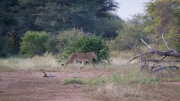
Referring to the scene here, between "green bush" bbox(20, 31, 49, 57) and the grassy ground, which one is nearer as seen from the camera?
the grassy ground

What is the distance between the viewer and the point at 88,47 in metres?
21.1

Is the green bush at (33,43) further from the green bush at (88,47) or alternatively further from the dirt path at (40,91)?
the dirt path at (40,91)

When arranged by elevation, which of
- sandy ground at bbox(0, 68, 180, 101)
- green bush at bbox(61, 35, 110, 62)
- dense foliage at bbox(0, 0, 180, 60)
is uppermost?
dense foliage at bbox(0, 0, 180, 60)

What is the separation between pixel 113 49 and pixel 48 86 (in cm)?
2063

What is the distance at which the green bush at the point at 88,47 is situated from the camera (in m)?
20.9

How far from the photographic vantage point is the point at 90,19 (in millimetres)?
37000

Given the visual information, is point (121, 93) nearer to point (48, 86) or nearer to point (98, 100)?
point (98, 100)

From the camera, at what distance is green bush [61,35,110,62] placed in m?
20.9

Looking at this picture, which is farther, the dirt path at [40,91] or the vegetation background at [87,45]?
the vegetation background at [87,45]

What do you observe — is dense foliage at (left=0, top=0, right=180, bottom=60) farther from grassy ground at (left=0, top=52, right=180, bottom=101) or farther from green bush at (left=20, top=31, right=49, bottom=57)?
grassy ground at (left=0, top=52, right=180, bottom=101)

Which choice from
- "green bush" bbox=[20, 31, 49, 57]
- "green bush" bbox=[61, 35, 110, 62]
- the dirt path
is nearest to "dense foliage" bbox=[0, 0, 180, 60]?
"green bush" bbox=[20, 31, 49, 57]

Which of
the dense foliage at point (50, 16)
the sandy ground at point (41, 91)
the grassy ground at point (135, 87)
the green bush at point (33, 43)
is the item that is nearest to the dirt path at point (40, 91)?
the sandy ground at point (41, 91)

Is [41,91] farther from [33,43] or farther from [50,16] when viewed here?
[50,16]

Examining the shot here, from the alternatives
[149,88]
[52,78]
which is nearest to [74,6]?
[52,78]
